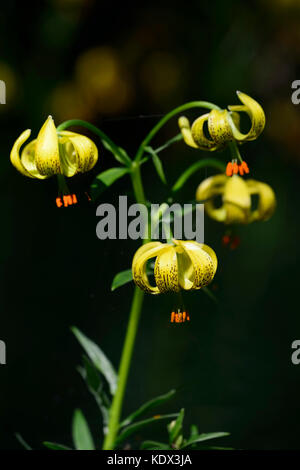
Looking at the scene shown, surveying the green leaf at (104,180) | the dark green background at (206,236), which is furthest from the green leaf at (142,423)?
the dark green background at (206,236)

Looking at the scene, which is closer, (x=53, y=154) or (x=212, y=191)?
(x=53, y=154)

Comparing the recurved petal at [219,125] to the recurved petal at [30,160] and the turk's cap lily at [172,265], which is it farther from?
the recurved petal at [30,160]

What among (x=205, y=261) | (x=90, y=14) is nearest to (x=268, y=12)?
(x=90, y=14)

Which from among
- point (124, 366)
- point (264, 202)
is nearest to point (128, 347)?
point (124, 366)

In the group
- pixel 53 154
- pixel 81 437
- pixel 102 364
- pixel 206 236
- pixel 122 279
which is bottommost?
pixel 81 437

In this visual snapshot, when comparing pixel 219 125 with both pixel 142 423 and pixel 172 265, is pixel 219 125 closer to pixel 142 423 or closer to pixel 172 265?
pixel 172 265

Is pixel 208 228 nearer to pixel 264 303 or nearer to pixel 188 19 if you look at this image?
pixel 264 303

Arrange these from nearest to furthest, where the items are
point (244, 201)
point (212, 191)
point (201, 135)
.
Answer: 1. point (201, 135)
2. point (244, 201)
3. point (212, 191)
